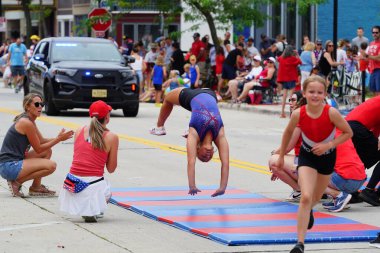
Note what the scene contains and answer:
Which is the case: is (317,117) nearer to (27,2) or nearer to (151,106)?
(151,106)

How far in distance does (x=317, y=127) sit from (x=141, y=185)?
16.2 ft

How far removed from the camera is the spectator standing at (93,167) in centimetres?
1135

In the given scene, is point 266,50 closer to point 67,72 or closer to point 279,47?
point 279,47

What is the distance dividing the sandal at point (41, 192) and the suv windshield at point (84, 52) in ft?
47.2

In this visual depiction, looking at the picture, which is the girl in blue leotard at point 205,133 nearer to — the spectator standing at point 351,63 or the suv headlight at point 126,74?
the suv headlight at point 126,74

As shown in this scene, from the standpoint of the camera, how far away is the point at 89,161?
11445 millimetres

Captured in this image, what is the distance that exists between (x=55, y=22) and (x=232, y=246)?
62652 mm

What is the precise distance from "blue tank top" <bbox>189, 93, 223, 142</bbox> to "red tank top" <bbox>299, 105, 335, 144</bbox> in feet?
8.13

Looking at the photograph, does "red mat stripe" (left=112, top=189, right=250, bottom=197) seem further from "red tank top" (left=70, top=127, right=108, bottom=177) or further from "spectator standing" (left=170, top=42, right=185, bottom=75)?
"spectator standing" (left=170, top=42, right=185, bottom=75)

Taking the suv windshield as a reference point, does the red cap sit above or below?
above

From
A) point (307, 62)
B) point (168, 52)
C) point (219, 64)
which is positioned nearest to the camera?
point (307, 62)

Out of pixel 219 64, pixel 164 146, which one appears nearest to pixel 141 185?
pixel 164 146

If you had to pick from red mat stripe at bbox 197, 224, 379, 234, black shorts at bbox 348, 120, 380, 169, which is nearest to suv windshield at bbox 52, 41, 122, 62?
black shorts at bbox 348, 120, 380, 169

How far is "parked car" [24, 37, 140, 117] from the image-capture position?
26469 millimetres
